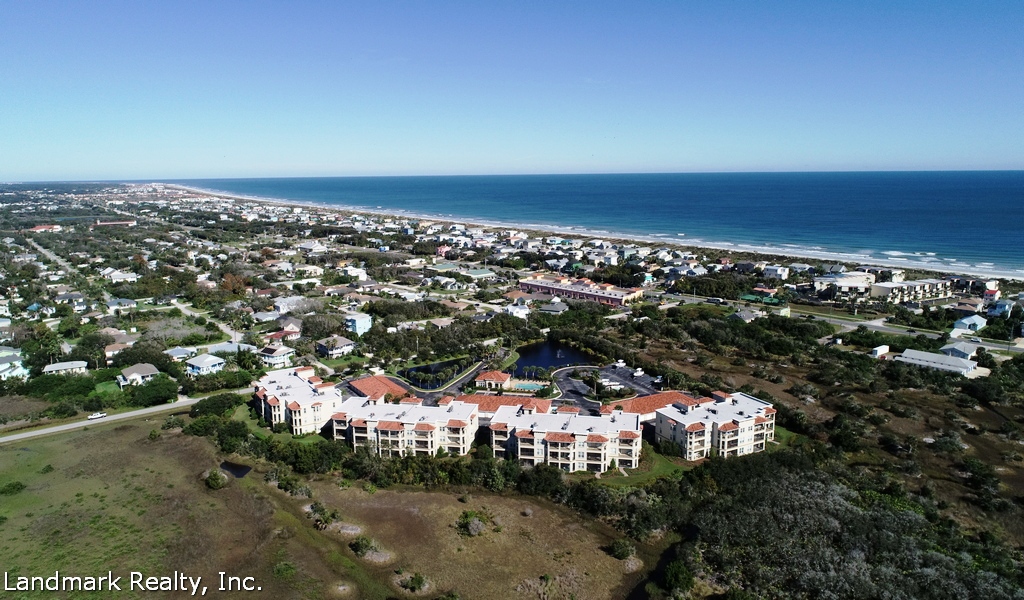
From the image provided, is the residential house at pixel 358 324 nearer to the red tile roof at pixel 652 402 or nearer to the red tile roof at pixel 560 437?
the red tile roof at pixel 652 402

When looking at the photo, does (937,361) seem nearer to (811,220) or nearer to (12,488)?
(12,488)

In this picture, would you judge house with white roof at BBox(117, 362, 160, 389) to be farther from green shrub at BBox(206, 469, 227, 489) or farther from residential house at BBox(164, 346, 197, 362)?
green shrub at BBox(206, 469, 227, 489)

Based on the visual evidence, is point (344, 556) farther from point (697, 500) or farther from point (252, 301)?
point (252, 301)

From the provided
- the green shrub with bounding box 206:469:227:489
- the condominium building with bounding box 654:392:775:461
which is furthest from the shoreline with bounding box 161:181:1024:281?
the green shrub with bounding box 206:469:227:489

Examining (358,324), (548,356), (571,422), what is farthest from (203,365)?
(571,422)

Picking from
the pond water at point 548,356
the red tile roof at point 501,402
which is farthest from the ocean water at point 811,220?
the red tile roof at point 501,402
